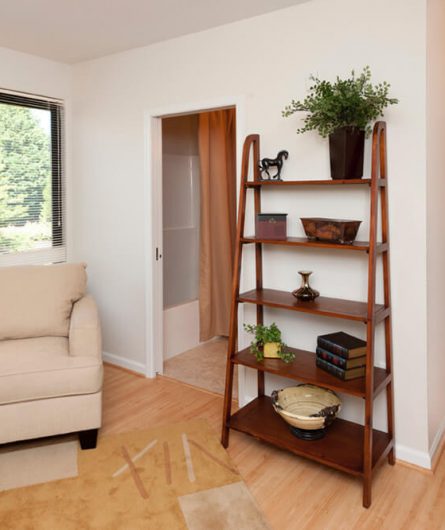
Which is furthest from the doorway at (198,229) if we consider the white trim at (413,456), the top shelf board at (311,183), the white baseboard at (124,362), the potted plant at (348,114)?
the potted plant at (348,114)

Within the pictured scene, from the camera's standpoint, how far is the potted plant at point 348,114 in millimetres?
2172

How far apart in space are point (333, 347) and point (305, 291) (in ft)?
1.07

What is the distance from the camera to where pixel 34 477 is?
2246mm

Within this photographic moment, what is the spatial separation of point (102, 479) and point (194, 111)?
7.29 feet

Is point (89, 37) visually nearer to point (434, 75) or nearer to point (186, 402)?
point (434, 75)

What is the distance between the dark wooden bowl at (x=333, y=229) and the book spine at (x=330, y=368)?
1.98 ft

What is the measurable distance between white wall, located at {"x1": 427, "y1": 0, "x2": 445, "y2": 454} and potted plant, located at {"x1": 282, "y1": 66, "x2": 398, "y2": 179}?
257mm

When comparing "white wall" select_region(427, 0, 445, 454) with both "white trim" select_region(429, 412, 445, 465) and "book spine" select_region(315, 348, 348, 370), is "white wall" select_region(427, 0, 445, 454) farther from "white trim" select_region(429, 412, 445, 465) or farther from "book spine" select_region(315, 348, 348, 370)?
"book spine" select_region(315, 348, 348, 370)

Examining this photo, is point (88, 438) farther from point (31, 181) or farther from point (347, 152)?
point (31, 181)

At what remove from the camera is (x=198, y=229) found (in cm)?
443

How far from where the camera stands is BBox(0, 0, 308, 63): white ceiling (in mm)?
2580

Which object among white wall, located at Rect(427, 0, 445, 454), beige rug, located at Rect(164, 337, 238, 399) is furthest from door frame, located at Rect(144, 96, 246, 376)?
white wall, located at Rect(427, 0, 445, 454)

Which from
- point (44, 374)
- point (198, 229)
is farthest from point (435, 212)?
point (198, 229)

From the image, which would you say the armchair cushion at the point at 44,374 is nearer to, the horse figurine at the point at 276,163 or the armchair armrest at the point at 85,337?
the armchair armrest at the point at 85,337
